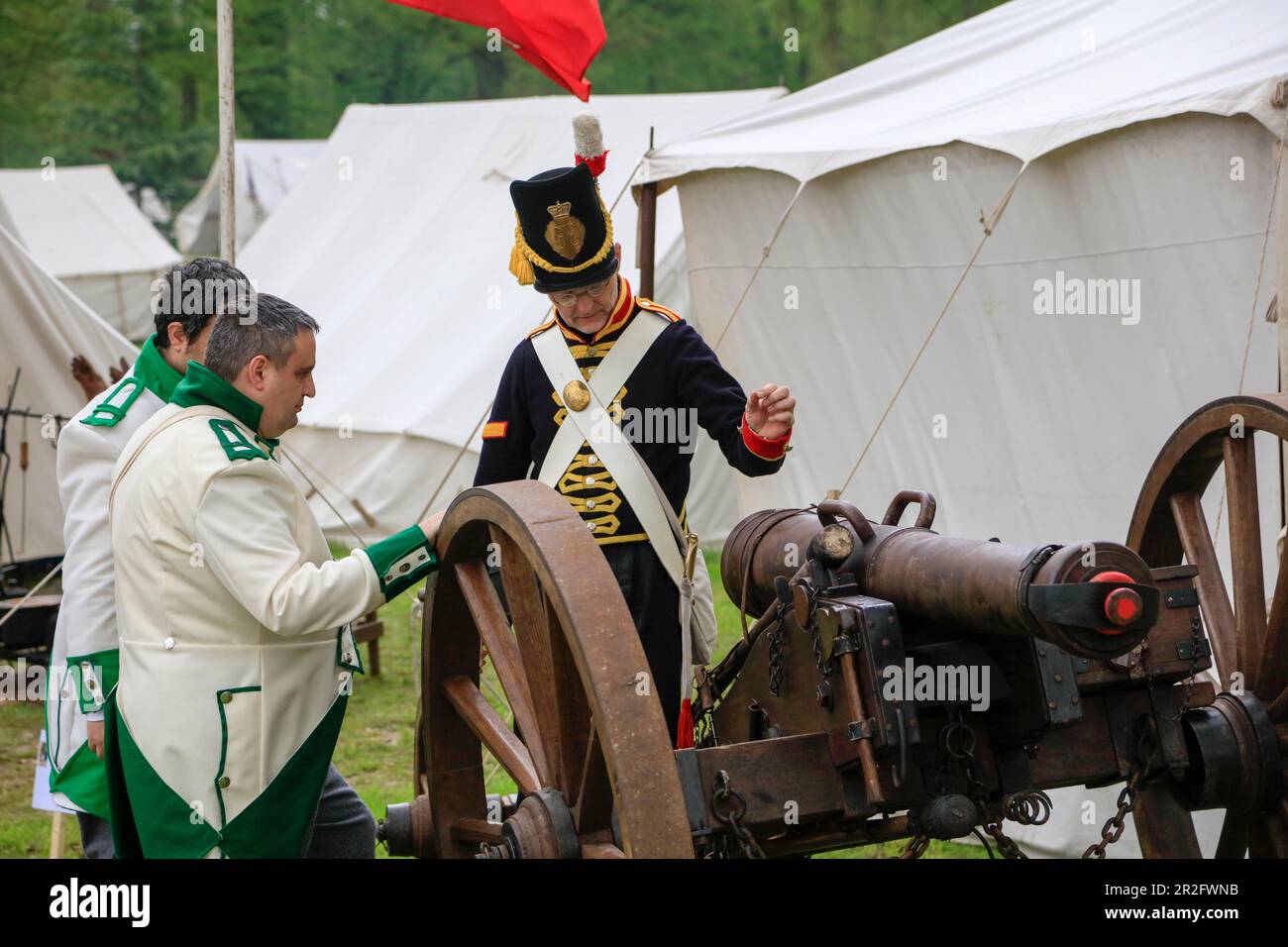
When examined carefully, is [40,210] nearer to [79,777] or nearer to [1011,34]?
[1011,34]

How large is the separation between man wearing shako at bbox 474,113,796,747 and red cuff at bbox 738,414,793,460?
0.26ft

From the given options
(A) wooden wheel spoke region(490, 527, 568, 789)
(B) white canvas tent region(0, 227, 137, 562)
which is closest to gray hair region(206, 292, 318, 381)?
(A) wooden wheel spoke region(490, 527, 568, 789)

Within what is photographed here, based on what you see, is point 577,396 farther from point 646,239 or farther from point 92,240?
point 92,240

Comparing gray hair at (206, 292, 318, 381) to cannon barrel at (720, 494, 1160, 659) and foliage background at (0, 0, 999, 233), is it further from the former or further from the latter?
foliage background at (0, 0, 999, 233)

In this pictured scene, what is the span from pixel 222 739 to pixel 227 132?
2.40 metres

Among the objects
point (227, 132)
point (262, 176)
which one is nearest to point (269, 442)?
point (227, 132)

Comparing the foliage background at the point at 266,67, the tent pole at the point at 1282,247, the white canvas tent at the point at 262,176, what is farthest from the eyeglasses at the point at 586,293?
the foliage background at the point at 266,67

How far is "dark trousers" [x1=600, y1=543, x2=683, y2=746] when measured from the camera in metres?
3.05
